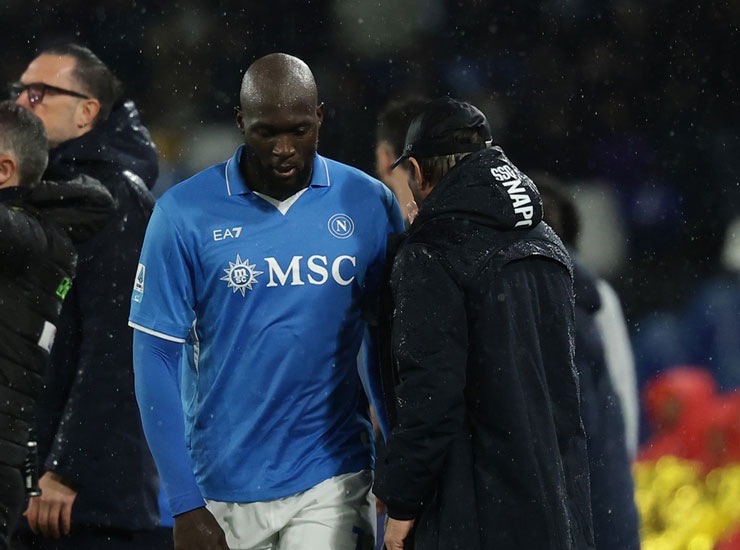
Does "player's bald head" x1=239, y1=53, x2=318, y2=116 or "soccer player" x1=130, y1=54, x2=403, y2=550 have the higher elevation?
→ "player's bald head" x1=239, y1=53, x2=318, y2=116

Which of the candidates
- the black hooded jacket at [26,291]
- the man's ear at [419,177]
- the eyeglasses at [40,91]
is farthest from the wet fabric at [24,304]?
the man's ear at [419,177]

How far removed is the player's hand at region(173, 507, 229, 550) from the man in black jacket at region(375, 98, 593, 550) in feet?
1.14

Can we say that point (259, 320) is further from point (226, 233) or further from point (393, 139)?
point (393, 139)

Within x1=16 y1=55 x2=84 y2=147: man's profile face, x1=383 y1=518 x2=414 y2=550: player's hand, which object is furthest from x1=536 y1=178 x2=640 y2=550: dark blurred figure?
x1=16 y1=55 x2=84 y2=147: man's profile face

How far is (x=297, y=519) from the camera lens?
8.39 ft

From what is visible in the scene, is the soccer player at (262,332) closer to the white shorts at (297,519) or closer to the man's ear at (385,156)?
the white shorts at (297,519)

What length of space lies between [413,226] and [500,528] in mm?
577

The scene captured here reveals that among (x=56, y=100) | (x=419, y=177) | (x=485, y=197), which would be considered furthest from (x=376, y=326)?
(x=56, y=100)

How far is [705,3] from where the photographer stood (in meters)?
5.12

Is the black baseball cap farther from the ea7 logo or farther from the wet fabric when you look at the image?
the wet fabric

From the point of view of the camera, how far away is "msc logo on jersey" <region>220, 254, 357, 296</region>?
8.30ft

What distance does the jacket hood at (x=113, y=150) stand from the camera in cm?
369

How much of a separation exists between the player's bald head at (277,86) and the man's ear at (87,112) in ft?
4.70

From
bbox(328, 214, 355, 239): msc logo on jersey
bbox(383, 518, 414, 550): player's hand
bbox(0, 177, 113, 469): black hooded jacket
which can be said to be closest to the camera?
bbox(383, 518, 414, 550): player's hand
